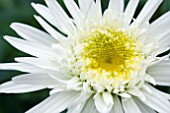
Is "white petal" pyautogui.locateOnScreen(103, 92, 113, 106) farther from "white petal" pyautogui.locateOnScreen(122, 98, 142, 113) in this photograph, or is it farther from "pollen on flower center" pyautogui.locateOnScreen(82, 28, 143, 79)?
"pollen on flower center" pyautogui.locateOnScreen(82, 28, 143, 79)

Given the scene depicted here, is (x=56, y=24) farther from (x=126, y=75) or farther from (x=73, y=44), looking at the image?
(x=126, y=75)

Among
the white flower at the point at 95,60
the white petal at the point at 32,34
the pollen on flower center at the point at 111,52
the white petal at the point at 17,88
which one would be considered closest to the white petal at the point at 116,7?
the white flower at the point at 95,60

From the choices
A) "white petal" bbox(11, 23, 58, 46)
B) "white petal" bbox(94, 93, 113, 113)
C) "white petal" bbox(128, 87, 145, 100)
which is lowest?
"white petal" bbox(94, 93, 113, 113)

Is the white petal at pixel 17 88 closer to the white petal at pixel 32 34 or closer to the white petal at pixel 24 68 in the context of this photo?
the white petal at pixel 24 68

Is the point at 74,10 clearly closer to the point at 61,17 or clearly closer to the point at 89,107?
the point at 61,17

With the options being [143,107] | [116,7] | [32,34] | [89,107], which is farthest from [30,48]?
[143,107]

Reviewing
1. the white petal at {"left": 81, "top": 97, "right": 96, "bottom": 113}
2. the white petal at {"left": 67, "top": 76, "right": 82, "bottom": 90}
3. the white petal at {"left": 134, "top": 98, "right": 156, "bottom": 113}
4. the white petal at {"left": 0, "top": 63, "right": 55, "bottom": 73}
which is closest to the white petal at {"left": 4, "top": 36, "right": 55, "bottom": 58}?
A: the white petal at {"left": 0, "top": 63, "right": 55, "bottom": 73}
